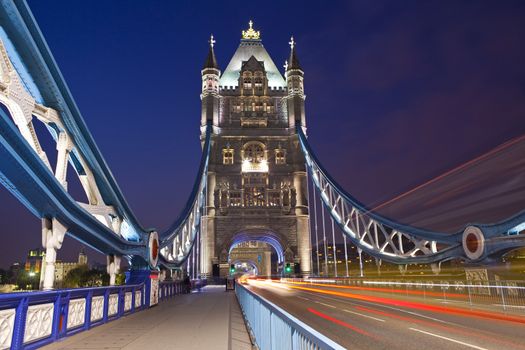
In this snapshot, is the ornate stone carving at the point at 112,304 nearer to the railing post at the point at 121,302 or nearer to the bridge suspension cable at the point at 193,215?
the railing post at the point at 121,302

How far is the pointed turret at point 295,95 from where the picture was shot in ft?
189

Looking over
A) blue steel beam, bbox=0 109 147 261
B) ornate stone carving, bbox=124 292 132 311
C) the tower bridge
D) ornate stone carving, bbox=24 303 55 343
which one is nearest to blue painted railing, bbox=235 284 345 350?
the tower bridge

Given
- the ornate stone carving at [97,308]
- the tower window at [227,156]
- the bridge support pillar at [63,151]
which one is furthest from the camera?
the tower window at [227,156]

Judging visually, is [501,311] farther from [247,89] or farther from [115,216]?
[247,89]

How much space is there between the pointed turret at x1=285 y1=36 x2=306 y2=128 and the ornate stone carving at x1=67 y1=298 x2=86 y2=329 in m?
49.1

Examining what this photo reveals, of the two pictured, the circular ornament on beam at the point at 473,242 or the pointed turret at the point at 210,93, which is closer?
the circular ornament on beam at the point at 473,242

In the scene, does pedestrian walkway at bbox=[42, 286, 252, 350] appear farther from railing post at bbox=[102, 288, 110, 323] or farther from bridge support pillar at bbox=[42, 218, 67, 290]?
bridge support pillar at bbox=[42, 218, 67, 290]

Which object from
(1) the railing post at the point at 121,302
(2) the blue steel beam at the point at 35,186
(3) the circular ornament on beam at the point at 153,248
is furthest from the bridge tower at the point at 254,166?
(2) the blue steel beam at the point at 35,186

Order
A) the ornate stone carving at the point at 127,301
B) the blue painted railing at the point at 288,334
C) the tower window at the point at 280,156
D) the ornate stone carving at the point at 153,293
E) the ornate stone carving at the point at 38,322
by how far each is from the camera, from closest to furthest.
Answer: the blue painted railing at the point at 288,334 → the ornate stone carving at the point at 38,322 → the ornate stone carving at the point at 127,301 → the ornate stone carving at the point at 153,293 → the tower window at the point at 280,156

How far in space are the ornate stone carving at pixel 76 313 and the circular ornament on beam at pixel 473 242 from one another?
18356 millimetres

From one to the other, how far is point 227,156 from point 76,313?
4651cm

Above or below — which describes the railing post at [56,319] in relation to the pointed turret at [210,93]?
below

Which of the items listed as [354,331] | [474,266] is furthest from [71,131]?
[474,266]

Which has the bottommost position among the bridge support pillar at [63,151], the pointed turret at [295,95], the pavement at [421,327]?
the pavement at [421,327]
